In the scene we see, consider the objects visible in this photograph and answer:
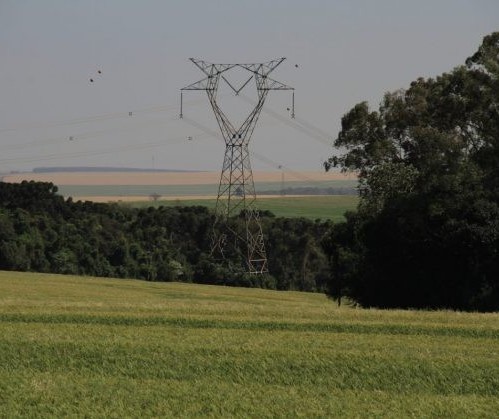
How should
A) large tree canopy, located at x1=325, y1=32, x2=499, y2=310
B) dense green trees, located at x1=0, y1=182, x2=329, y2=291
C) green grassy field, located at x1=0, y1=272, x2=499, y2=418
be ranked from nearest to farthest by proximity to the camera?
green grassy field, located at x1=0, y1=272, x2=499, y2=418
large tree canopy, located at x1=325, y1=32, x2=499, y2=310
dense green trees, located at x1=0, y1=182, x2=329, y2=291

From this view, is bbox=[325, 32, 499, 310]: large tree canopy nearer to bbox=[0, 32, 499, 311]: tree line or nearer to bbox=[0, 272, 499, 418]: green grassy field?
bbox=[0, 32, 499, 311]: tree line

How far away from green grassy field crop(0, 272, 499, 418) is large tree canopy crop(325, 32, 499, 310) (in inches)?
650

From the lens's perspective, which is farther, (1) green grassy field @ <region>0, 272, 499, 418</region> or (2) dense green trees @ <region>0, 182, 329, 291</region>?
(2) dense green trees @ <region>0, 182, 329, 291</region>

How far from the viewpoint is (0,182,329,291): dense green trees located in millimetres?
94750

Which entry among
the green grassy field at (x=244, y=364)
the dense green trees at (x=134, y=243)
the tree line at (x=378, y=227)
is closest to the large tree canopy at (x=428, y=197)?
the tree line at (x=378, y=227)

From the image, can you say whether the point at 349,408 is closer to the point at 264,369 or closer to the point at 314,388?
the point at 314,388

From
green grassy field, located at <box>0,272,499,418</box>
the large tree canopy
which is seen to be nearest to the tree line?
the large tree canopy

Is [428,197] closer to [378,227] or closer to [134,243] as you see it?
[378,227]

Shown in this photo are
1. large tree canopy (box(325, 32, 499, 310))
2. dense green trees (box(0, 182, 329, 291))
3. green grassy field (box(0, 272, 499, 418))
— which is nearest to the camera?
green grassy field (box(0, 272, 499, 418))

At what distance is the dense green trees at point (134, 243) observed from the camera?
9475cm

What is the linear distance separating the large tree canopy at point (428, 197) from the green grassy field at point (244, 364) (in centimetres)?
1651

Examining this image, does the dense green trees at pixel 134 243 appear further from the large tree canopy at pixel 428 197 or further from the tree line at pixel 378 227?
the large tree canopy at pixel 428 197

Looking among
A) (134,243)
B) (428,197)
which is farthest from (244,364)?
(134,243)

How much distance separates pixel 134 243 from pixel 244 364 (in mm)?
80157
